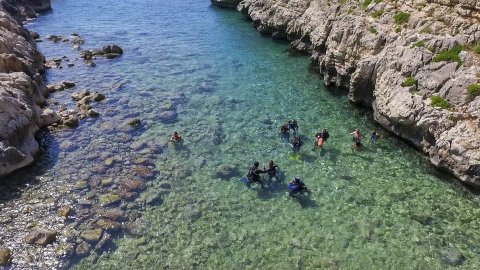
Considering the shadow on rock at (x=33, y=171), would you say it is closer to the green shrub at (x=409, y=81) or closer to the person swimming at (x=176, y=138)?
the person swimming at (x=176, y=138)

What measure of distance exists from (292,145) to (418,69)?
11.2 m

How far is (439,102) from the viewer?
25.4 meters

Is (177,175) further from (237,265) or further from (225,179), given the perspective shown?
(237,265)

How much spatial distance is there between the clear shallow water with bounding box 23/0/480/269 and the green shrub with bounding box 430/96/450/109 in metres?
4.04

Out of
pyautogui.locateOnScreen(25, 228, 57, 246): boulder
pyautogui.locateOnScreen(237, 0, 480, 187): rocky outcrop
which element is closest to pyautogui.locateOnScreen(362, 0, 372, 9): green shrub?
pyautogui.locateOnScreen(237, 0, 480, 187): rocky outcrop

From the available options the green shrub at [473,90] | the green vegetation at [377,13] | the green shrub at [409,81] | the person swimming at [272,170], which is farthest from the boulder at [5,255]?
the green vegetation at [377,13]

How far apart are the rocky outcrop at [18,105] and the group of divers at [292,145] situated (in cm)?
1080

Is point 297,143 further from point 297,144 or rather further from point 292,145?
point 292,145

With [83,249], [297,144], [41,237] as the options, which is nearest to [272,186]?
[297,144]

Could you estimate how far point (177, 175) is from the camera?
83.5ft

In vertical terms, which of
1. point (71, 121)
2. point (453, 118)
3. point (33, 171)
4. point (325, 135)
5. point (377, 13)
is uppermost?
point (377, 13)

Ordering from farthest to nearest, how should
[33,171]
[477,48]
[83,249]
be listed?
[33,171] → [477,48] → [83,249]

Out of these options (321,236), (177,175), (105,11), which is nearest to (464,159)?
(321,236)

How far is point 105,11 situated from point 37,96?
164 ft
